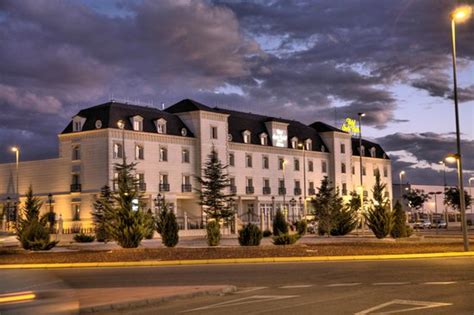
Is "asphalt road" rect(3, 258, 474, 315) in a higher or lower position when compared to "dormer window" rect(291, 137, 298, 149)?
lower

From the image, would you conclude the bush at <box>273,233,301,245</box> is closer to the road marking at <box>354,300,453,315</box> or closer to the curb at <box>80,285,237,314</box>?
the curb at <box>80,285,237,314</box>

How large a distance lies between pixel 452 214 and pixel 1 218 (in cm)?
7027

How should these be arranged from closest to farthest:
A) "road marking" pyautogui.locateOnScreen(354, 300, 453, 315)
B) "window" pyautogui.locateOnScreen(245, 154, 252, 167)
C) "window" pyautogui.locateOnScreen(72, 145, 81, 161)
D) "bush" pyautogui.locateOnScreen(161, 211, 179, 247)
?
"road marking" pyautogui.locateOnScreen(354, 300, 453, 315)
"bush" pyautogui.locateOnScreen(161, 211, 179, 247)
"window" pyautogui.locateOnScreen(72, 145, 81, 161)
"window" pyautogui.locateOnScreen(245, 154, 252, 167)

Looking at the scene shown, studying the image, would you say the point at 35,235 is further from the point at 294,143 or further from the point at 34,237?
the point at 294,143

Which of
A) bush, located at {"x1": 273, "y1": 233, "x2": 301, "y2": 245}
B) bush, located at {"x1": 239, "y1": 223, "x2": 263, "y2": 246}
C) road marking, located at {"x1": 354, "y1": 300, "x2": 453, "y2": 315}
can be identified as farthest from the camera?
bush, located at {"x1": 239, "y1": 223, "x2": 263, "y2": 246}

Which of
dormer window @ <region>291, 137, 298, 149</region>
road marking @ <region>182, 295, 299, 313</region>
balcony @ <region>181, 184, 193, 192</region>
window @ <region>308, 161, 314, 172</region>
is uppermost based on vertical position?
dormer window @ <region>291, 137, 298, 149</region>

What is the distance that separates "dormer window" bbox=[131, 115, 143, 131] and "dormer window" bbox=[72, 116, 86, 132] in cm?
537

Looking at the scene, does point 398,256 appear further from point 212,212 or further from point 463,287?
point 212,212

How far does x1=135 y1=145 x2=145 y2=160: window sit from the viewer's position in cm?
7042

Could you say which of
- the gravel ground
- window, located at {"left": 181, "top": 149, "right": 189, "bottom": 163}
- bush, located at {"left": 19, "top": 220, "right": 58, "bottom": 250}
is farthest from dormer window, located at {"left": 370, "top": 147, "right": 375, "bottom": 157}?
the gravel ground

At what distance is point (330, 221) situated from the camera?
47.9m

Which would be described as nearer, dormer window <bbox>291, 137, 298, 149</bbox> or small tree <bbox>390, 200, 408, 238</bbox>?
small tree <bbox>390, 200, 408, 238</bbox>

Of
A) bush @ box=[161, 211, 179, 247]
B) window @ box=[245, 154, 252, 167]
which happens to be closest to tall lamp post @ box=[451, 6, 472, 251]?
bush @ box=[161, 211, 179, 247]

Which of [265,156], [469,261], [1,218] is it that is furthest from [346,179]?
[469,261]
